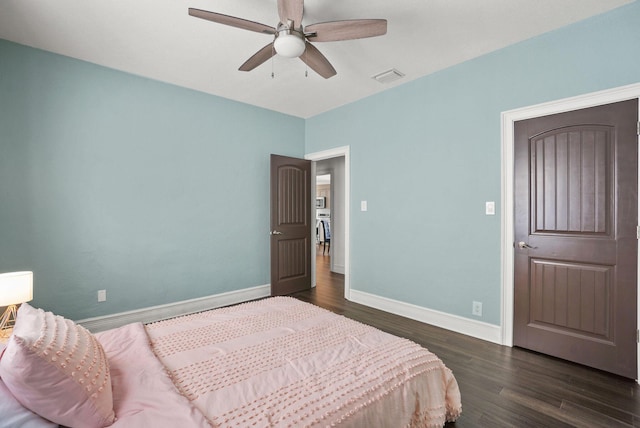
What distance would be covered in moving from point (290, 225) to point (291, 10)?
3071mm

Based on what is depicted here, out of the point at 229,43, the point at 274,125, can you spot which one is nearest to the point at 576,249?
the point at 229,43

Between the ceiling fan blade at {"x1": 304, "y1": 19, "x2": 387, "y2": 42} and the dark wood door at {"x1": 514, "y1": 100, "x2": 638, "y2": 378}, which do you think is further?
the dark wood door at {"x1": 514, "y1": 100, "x2": 638, "y2": 378}

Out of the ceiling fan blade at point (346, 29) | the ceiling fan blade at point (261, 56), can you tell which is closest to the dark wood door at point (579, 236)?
the ceiling fan blade at point (346, 29)

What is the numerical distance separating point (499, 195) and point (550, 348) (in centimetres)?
135

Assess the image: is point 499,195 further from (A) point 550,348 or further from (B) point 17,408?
(B) point 17,408

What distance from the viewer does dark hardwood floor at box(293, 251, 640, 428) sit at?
6.03ft

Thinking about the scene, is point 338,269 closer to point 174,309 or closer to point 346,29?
point 174,309

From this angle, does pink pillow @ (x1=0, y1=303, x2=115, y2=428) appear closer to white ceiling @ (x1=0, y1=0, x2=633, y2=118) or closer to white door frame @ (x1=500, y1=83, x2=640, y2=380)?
white ceiling @ (x1=0, y1=0, x2=633, y2=118)

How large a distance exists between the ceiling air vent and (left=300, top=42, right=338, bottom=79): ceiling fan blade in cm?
96

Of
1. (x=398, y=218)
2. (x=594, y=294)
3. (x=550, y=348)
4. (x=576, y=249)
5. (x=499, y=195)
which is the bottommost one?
(x=550, y=348)

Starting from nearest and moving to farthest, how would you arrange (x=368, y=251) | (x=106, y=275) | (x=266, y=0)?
(x=266, y=0), (x=106, y=275), (x=368, y=251)

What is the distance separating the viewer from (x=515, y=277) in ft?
9.18

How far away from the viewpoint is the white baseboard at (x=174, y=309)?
3164mm

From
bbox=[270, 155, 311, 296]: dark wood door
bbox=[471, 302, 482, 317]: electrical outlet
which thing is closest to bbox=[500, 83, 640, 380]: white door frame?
bbox=[471, 302, 482, 317]: electrical outlet
